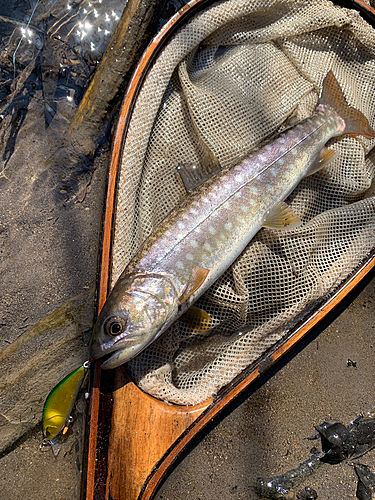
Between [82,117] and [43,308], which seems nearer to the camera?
[43,308]

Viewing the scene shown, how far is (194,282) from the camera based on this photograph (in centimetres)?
208

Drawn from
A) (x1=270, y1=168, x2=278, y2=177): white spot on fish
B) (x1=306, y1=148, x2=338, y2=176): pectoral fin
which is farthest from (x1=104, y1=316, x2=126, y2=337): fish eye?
(x1=306, y1=148, x2=338, y2=176): pectoral fin

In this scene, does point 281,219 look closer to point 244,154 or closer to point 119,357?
point 244,154

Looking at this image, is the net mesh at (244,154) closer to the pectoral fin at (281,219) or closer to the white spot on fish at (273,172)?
the pectoral fin at (281,219)

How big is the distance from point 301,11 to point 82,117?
2.00 m

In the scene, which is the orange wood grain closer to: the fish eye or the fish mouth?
the fish mouth

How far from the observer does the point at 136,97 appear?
240 centimetres

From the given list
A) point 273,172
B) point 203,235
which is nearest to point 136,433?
point 203,235

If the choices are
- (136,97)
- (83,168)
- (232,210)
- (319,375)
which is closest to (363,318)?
(319,375)

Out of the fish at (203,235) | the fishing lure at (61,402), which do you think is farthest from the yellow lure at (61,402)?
the fish at (203,235)

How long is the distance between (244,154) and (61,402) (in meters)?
2.03

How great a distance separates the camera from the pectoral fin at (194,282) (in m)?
2.06

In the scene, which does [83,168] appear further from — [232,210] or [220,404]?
[220,404]

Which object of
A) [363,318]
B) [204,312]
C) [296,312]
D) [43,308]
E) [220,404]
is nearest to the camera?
[220,404]
